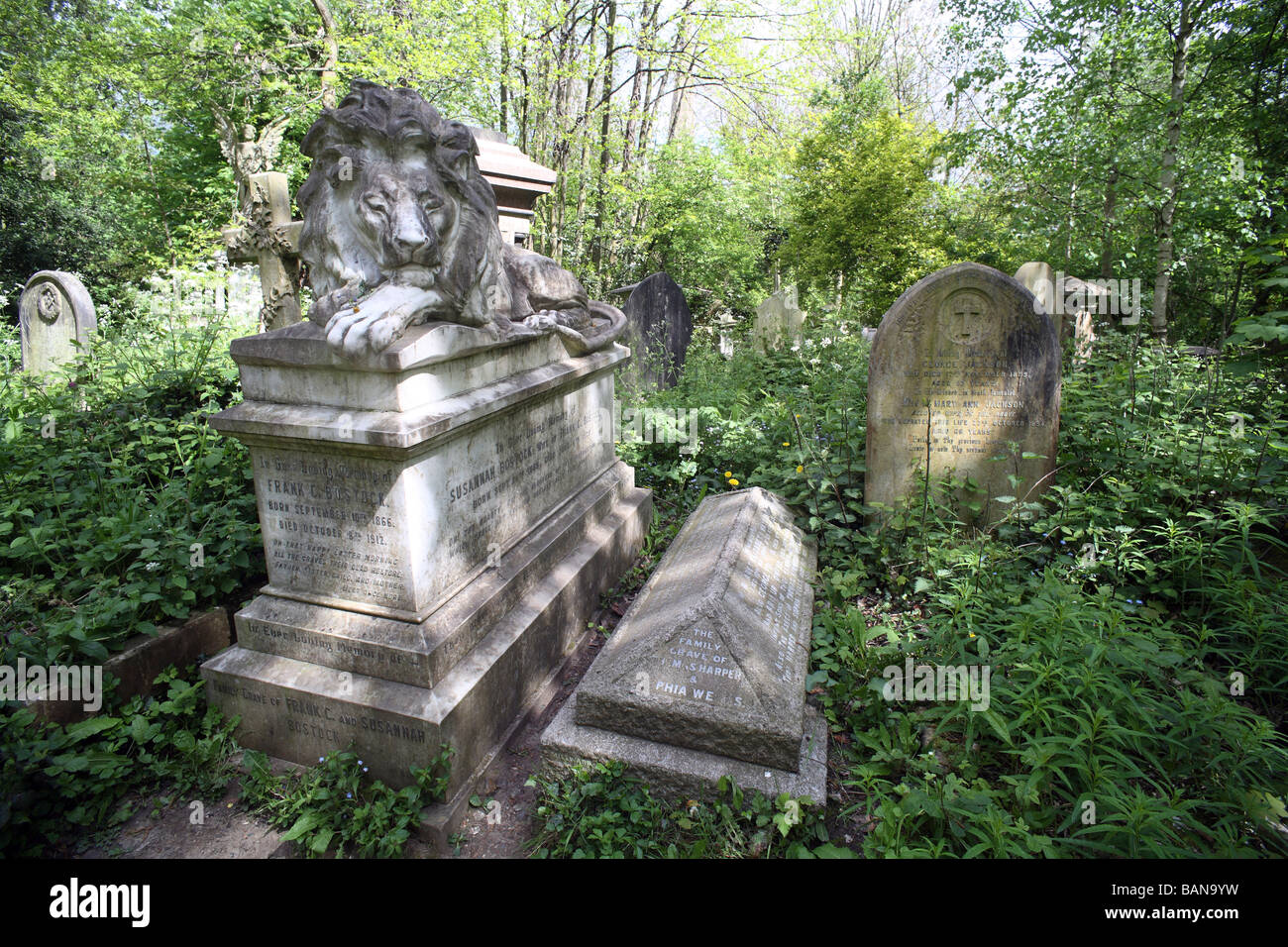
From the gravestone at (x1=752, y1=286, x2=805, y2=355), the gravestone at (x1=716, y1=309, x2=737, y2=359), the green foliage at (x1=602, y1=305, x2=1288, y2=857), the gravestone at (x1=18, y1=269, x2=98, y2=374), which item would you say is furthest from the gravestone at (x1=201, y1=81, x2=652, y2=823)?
the gravestone at (x1=716, y1=309, x2=737, y2=359)

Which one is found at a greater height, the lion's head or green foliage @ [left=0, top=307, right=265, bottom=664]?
the lion's head

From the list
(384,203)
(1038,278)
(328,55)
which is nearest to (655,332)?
(1038,278)

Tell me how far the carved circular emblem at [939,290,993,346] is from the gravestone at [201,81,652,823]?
2788 mm

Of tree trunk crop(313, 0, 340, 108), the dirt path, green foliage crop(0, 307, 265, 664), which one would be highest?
tree trunk crop(313, 0, 340, 108)

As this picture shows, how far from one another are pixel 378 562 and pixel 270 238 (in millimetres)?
4678

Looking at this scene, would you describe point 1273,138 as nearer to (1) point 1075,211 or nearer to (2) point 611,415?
(1) point 1075,211

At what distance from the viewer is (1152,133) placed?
8250mm

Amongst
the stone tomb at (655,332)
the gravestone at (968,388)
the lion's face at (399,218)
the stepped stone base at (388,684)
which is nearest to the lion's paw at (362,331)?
the lion's face at (399,218)

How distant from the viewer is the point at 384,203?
2.73 meters

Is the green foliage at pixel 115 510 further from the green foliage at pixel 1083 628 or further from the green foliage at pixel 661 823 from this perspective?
the green foliage at pixel 1083 628

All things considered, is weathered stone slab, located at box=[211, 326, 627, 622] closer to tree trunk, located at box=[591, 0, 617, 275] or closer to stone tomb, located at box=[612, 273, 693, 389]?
stone tomb, located at box=[612, 273, 693, 389]

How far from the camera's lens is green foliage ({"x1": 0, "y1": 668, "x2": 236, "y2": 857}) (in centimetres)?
223

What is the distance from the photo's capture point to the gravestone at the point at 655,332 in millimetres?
8367

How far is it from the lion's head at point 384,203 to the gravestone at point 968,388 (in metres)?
2.75
